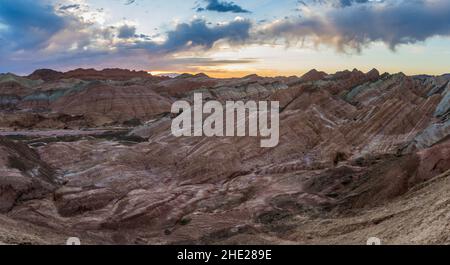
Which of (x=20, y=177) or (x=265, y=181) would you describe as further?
(x=265, y=181)

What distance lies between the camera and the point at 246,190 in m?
28.7

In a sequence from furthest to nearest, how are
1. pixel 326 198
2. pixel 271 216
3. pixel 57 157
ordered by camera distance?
1. pixel 57 157
2. pixel 326 198
3. pixel 271 216

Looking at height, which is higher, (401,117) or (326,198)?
(401,117)

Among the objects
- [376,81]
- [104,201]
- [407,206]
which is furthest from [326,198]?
[376,81]

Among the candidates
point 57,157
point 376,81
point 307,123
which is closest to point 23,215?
point 57,157

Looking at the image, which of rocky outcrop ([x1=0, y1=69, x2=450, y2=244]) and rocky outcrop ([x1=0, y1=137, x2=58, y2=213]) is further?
rocky outcrop ([x1=0, y1=137, x2=58, y2=213])

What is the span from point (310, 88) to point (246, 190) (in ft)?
81.4

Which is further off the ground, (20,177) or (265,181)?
(20,177)

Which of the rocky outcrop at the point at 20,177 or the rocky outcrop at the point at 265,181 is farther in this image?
the rocky outcrop at the point at 20,177

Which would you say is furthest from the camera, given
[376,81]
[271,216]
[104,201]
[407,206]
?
[376,81]
